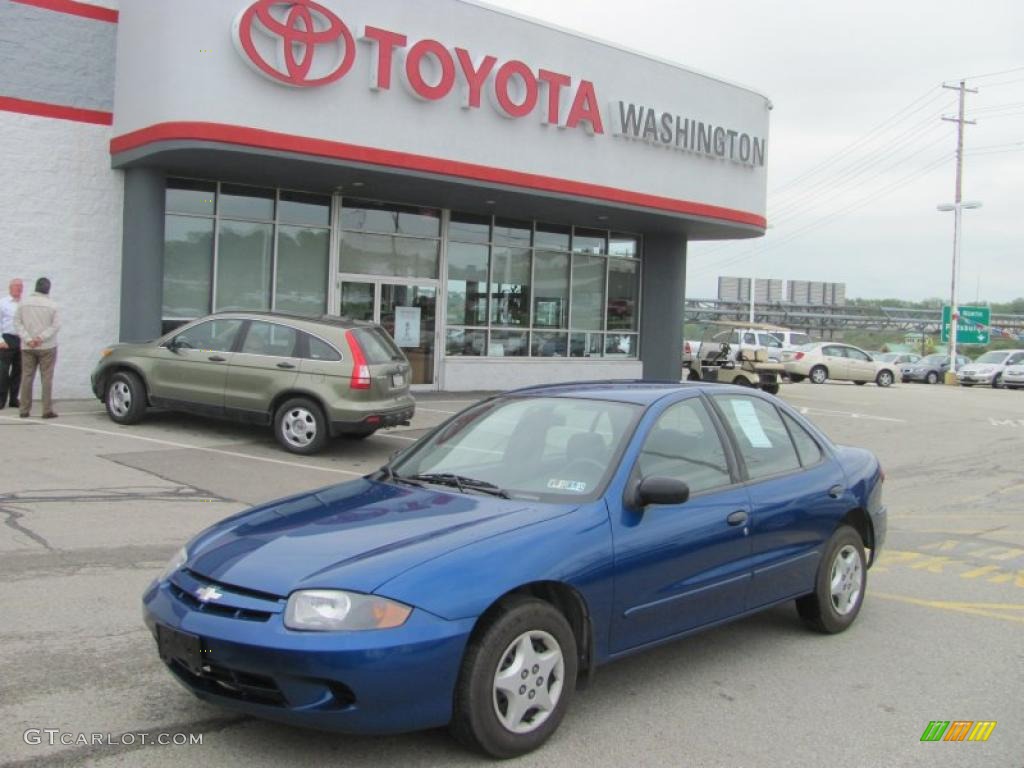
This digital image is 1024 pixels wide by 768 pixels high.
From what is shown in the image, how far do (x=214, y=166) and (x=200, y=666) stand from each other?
42.0ft

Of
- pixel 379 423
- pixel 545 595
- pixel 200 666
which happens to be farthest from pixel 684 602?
pixel 379 423

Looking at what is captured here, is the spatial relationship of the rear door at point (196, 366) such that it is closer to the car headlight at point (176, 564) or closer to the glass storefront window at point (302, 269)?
the glass storefront window at point (302, 269)

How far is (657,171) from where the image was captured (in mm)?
19203

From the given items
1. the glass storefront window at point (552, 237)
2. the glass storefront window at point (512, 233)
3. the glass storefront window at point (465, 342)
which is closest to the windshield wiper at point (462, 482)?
the glass storefront window at point (465, 342)

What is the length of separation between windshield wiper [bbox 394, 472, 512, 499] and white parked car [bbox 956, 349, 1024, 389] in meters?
38.8

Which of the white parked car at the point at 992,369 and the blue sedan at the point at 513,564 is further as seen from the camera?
the white parked car at the point at 992,369

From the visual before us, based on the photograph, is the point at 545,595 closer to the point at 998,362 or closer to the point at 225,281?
the point at 225,281

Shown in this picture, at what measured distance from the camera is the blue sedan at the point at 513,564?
349 cm

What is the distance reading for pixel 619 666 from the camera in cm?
493

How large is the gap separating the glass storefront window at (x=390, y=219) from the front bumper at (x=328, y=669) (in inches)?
585

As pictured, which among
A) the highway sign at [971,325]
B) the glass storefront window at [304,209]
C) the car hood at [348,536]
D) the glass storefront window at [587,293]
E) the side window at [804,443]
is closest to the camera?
the car hood at [348,536]

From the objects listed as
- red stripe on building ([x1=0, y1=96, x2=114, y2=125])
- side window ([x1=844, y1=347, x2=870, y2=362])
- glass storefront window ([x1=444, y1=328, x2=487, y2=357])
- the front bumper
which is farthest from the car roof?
side window ([x1=844, y1=347, x2=870, y2=362])

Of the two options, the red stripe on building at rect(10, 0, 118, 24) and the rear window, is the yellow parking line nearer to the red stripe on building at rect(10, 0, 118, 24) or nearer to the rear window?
the rear window

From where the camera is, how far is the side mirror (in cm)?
430
